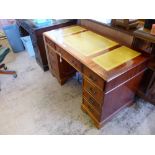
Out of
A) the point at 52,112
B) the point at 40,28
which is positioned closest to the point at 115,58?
the point at 52,112

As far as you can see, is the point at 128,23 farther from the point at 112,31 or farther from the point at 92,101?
the point at 92,101

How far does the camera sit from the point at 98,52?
1.26 m

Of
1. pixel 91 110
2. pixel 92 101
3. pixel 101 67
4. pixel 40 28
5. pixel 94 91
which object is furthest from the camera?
pixel 40 28

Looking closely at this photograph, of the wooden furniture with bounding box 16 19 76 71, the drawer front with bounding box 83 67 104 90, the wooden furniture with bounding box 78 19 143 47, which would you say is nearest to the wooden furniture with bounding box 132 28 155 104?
the wooden furniture with bounding box 78 19 143 47

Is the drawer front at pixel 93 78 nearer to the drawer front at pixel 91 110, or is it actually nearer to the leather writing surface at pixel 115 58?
the leather writing surface at pixel 115 58

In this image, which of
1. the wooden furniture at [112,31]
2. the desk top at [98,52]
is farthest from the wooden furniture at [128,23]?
the desk top at [98,52]

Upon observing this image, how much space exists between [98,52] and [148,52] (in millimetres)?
477

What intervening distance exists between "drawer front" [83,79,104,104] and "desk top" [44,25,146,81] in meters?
0.21

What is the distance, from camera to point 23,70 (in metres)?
2.34

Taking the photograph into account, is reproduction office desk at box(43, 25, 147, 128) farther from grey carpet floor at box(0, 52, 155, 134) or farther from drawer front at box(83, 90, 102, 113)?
grey carpet floor at box(0, 52, 155, 134)

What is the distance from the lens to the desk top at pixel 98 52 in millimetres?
1070
